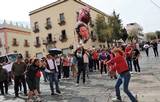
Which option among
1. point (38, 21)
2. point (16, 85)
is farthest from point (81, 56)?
point (38, 21)

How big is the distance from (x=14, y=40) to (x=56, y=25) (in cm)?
1296

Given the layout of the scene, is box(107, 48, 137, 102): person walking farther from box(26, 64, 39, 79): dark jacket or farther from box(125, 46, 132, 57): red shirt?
box(125, 46, 132, 57): red shirt

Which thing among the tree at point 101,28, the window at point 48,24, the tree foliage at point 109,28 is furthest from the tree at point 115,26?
the window at point 48,24

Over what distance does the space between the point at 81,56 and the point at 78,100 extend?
4949 mm

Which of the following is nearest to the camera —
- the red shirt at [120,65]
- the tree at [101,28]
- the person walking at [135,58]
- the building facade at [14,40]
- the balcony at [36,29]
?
the red shirt at [120,65]

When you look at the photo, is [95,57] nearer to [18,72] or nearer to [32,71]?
[18,72]

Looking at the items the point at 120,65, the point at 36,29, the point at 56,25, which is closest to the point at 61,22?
the point at 56,25

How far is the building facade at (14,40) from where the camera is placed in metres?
63.6

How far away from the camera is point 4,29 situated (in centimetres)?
6400

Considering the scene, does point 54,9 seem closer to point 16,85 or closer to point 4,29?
point 4,29

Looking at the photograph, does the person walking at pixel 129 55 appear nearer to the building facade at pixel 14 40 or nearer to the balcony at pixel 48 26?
the balcony at pixel 48 26

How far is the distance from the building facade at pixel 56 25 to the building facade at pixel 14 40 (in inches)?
214

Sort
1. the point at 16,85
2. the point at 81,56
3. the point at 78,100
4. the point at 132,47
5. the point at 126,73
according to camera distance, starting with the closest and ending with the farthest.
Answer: the point at 126,73 → the point at 78,100 → the point at 16,85 → the point at 81,56 → the point at 132,47

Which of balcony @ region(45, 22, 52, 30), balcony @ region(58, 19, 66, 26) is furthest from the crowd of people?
balcony @ region(45, 22, 52, 30)
